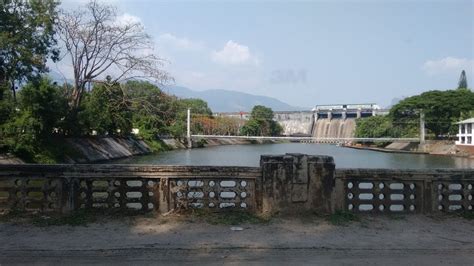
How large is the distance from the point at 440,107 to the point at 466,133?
37.8 feet

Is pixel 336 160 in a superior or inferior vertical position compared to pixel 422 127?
inferior

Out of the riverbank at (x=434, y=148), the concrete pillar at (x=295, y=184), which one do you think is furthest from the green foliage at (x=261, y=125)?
the concrete pillar at (x=295, y=184)

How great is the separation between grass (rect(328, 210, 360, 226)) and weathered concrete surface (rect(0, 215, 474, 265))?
0.42 ft

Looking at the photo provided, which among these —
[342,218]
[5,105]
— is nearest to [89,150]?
[5,105]

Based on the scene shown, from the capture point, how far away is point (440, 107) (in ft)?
278

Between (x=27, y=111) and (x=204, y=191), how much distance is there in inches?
1176

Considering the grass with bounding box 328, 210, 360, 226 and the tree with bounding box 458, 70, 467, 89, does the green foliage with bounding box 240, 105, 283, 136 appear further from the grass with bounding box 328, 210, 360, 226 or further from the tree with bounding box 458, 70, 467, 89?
the grass with bounding box 328, 210, 360, 226

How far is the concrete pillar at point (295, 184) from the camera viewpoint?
288 inches

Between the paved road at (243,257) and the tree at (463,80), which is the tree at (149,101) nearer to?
the paved road at (243,257)

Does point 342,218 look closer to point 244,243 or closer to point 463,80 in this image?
point 244,243

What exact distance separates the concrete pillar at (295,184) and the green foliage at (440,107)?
8328 centimetres

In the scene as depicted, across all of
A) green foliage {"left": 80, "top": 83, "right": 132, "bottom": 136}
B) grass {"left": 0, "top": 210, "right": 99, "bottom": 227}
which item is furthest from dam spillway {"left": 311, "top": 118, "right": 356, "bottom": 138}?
grass {"left": 0, "top": 210, "right": 99, "bottom": 227}

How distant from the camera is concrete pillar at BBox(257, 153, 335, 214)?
730 centimetres

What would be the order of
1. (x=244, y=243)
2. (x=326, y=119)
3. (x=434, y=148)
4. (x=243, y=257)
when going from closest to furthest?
(x=243, y=257) → (x=244, y=243) → (x=434, y=148) → (x=326, y=119)
